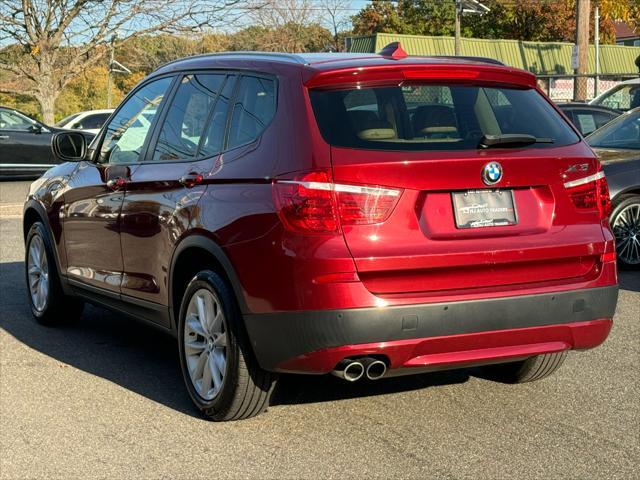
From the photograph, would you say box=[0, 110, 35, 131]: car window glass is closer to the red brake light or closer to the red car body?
the red car body

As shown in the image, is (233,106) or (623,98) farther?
(623,98)

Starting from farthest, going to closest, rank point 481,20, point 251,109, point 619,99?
point 481,20, point 619,99, point 251,109

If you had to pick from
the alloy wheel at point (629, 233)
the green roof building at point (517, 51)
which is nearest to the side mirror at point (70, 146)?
the alloy wheel at point (629, 233)

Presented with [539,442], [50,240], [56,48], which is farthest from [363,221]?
[56,48]

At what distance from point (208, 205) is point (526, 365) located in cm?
205

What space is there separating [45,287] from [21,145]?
50.3 ft

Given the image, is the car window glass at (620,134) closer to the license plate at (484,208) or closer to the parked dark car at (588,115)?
the parked dark car at (588,115)

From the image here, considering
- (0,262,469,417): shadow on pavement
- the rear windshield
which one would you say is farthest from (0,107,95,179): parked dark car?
the rear windshield

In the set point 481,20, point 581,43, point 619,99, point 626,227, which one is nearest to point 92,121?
point 581,43

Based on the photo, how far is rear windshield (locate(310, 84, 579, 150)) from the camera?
5.00 m

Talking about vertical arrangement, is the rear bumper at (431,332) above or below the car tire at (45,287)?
above

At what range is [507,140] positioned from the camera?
5129 millimetres

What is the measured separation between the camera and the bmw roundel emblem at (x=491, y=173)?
4980 mm

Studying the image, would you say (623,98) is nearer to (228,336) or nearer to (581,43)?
(581,43)
